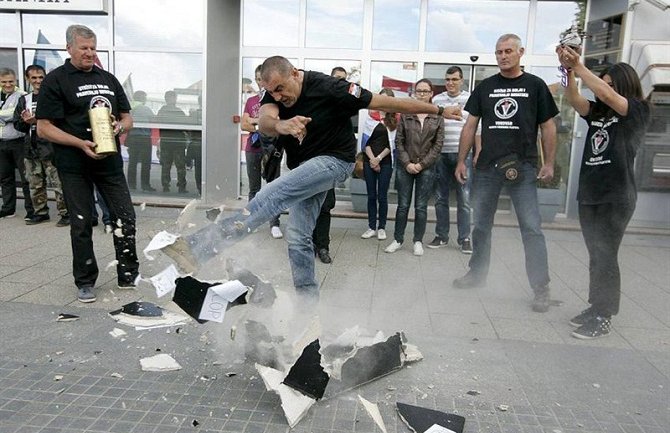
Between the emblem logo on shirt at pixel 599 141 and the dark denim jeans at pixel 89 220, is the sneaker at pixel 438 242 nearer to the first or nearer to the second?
the emblem logo on shirt at pixel 599 141

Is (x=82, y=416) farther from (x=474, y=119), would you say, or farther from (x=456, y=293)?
(x=474, y=119)

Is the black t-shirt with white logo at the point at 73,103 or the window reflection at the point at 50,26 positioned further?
the window reflection at the point at 50,26

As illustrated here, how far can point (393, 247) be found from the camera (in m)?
6.27

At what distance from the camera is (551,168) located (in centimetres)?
456

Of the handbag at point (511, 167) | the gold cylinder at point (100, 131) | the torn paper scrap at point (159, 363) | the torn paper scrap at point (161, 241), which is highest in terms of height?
the gold cylinder at point (100, 131)

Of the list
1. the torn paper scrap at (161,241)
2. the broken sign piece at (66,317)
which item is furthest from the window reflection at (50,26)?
the torn paper scrap at (161,241)

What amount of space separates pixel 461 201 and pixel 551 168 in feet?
6.25

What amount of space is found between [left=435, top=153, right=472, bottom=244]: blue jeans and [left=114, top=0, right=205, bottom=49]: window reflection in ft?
15.1

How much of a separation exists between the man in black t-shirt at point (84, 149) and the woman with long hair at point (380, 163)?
2884 millimetres

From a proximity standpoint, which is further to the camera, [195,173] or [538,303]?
[195,173]

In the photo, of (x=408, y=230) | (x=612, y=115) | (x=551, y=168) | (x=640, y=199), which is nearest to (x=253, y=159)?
(x=408, y=230)

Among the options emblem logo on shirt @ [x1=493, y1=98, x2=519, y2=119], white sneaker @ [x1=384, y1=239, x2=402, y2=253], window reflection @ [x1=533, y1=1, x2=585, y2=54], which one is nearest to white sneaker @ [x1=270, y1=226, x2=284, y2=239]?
white sneaker @ [x1=384, y1=239, x2=402, y2=253]

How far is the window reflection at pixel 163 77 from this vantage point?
8922 millimetres

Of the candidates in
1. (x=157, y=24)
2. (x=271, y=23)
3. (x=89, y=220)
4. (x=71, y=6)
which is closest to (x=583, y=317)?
(x=89, y=220)
